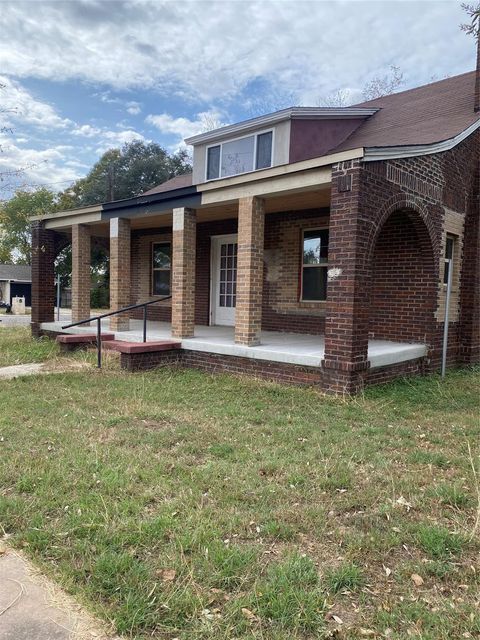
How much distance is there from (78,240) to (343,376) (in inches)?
291

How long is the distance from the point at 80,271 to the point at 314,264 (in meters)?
5.31

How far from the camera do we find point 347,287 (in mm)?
6180

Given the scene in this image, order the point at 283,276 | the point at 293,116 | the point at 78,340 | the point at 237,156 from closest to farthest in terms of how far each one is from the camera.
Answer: the point at 78,340, the point at 293,116, the point at 283,276, the point at 237,156

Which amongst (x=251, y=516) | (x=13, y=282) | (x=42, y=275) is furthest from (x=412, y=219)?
(x=13, y=282)

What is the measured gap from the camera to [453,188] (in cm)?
860

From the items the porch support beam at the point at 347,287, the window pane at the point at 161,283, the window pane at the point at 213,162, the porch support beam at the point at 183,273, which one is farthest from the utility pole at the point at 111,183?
the porch support beam at the point at 347,287

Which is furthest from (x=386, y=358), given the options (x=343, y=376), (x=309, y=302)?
(x=309, y=302)

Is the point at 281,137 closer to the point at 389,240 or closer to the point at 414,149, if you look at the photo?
the point at 389,240

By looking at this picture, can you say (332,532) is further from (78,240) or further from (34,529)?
(78,240)

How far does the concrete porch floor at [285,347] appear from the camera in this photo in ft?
22.3

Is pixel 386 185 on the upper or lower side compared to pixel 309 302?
upper

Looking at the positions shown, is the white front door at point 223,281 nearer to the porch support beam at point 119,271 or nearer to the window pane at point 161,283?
the window pane at point 161,283

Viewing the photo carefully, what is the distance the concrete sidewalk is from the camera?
6.61 ft

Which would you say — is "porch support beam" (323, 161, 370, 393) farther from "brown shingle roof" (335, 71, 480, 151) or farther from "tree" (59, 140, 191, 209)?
"tree" (59, 140, 191, 209)
